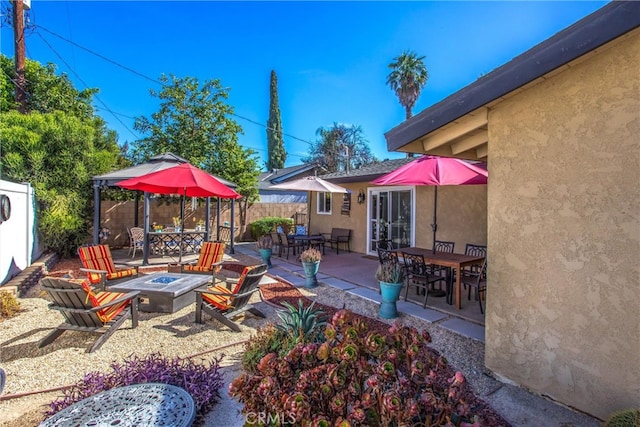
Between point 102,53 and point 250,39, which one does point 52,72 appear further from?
point 250,39

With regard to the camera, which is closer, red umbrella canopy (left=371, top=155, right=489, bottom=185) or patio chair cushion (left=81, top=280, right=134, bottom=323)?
patio chair cushion (left=81, top=280, right=134, bottom=323)

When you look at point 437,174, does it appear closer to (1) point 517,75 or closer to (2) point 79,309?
(1) point 517,75

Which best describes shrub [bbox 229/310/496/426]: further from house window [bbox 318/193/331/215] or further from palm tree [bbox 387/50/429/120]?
palm tree [bbox 387/50/429/120]

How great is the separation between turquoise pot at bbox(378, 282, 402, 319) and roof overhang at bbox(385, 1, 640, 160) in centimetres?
223

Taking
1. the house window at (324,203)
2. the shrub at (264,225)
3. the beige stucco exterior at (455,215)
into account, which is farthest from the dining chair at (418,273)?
the shrub at (264,225)

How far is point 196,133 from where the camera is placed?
15.7m

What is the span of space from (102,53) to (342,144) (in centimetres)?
2477

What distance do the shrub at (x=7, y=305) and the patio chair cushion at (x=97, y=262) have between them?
3.71 ft

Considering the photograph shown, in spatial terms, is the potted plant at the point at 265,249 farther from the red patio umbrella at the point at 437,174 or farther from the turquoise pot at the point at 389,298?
the turquoise pot at the point at 389,298

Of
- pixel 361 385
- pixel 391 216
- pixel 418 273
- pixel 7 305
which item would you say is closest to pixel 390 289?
pixel 418 273

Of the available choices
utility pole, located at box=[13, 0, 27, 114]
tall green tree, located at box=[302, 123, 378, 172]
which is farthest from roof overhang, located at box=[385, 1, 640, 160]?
tall green tree, located at box=[302, 123, 378, 172]

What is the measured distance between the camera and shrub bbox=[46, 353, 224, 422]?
2883 millimetres

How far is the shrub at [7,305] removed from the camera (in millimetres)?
5285

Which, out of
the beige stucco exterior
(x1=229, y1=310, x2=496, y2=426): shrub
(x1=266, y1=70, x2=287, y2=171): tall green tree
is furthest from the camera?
(x1=266, y1=70, x2=287, y2=171): tall green tree
